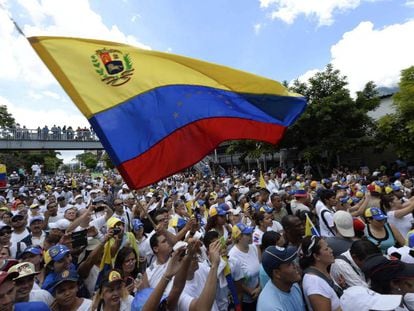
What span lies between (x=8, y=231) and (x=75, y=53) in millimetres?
3304

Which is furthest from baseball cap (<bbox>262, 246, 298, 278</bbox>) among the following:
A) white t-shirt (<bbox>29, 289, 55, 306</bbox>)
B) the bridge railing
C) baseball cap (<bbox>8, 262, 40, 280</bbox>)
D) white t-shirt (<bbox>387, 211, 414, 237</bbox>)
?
the bridge railing

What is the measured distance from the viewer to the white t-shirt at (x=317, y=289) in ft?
8.75

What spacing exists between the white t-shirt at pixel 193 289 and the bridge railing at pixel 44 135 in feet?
92.8

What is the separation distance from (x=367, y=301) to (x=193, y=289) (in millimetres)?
1470

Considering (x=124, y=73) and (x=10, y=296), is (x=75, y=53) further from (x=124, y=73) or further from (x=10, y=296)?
(x=10, y=296)

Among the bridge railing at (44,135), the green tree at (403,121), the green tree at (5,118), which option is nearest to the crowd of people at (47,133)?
the bridge railing at (44,135)

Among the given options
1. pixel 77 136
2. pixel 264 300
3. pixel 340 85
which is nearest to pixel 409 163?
pixel 340 85

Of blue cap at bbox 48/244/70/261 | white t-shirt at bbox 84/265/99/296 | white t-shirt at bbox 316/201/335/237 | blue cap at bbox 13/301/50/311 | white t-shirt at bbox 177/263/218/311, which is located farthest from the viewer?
white t-shirt at bbox 316/201/335/237

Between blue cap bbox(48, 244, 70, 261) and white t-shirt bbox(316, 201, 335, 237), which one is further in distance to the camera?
white t-shirt bbox(316, 201, 335, 237)

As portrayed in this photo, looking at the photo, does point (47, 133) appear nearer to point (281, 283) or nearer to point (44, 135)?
point (44, 135)

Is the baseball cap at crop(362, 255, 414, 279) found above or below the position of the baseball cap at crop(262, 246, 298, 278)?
below

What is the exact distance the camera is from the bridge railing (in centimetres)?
2705

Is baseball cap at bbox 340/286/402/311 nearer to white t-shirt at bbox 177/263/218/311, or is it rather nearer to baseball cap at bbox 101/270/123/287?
white t-shirt at bbox 177/263/218/311

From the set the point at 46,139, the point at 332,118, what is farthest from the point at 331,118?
the point at 46,139
